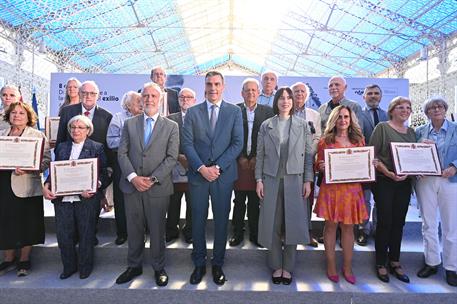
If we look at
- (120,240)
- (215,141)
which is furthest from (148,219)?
(215,141)

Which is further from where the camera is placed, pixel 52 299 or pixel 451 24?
pixel 451 24

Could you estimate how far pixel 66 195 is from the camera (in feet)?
8.84

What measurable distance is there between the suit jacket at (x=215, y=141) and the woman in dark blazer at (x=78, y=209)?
0.80 m

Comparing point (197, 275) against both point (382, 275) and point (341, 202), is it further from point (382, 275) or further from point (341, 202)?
point (382, 275)

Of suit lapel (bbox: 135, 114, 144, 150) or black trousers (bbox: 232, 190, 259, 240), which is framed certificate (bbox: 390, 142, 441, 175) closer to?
black trousers (bbox: 232, 190, 259, 240)

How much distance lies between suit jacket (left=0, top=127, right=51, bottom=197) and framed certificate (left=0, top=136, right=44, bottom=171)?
4.5 inches

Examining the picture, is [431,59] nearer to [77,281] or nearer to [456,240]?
[456,240]

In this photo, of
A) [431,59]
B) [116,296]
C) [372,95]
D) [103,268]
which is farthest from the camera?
[431,59]

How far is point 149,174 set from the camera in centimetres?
267

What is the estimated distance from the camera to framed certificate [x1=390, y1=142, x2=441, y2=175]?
266 centimetres

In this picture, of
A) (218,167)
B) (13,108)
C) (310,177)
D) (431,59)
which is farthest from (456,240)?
(431,59)

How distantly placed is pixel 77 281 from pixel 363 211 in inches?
95.0

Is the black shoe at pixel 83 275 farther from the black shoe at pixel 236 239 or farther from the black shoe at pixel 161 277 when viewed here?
the black shoe at pixel 236 239

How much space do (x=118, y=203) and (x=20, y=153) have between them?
93cm
